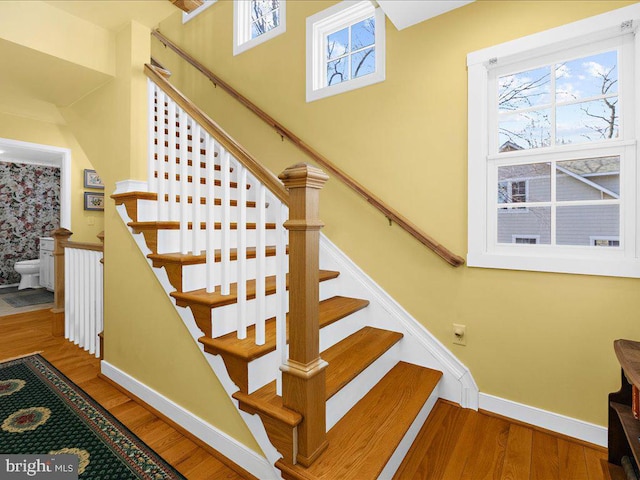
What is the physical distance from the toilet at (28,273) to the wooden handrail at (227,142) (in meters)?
5.12

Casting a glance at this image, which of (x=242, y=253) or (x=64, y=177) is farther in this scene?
(x=64, y=177)

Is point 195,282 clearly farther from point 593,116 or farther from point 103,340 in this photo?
point 593,116

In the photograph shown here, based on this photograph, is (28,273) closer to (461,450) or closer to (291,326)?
(291,326)

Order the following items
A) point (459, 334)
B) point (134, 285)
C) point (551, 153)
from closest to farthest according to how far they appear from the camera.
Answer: point (551, 153)
point (459, 334)
point (134, 285)

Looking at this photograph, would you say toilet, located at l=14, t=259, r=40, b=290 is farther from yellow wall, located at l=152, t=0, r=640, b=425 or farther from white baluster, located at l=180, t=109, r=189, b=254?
white baluster, located at l=180, t=109, r=189, b=254

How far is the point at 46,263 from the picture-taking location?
534 cm

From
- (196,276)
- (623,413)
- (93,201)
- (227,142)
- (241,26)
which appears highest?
(241,26)

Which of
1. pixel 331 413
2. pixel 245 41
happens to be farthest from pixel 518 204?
pixel 245 41

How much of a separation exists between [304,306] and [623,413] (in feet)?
4.77

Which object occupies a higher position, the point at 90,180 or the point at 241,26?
the point at 241,26

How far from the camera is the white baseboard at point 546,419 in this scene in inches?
65.2

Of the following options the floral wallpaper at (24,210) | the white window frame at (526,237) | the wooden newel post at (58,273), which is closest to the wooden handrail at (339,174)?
the white window frame at (526,237)

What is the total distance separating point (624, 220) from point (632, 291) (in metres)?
0.35

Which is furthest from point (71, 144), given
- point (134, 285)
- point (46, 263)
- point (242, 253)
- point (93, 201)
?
point (242, 253)
